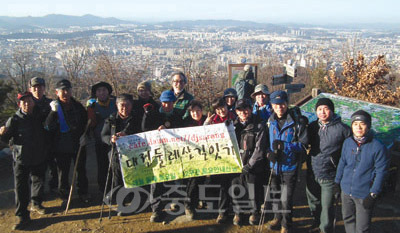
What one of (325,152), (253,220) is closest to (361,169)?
(325,152)

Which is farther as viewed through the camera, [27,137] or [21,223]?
[21,223]

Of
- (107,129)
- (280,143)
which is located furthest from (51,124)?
(280,143)

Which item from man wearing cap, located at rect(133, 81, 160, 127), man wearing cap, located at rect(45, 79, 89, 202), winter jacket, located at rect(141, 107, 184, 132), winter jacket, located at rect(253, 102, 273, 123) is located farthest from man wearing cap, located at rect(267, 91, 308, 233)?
man wearing cap, located at rect(45, 79, 89, 202)

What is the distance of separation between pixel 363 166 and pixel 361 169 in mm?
48

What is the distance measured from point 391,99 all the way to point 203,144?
820 centimetres

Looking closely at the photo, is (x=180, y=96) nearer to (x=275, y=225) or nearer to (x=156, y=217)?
→ (x=156, y=217)

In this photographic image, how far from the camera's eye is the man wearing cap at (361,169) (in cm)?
372

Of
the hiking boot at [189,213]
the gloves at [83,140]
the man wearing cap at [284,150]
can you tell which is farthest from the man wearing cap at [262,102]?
the gloves at [83,140]

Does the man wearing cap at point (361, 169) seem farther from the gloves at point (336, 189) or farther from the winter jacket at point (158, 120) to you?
the winter jacket at point (158, 120)

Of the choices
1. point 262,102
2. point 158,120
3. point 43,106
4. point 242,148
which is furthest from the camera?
point 262,102

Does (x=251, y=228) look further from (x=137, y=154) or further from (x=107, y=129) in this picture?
(x=107, y=129)

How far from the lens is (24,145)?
486cm

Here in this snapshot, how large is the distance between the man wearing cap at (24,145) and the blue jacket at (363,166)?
470 cm

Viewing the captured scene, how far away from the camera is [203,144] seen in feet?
16.1
